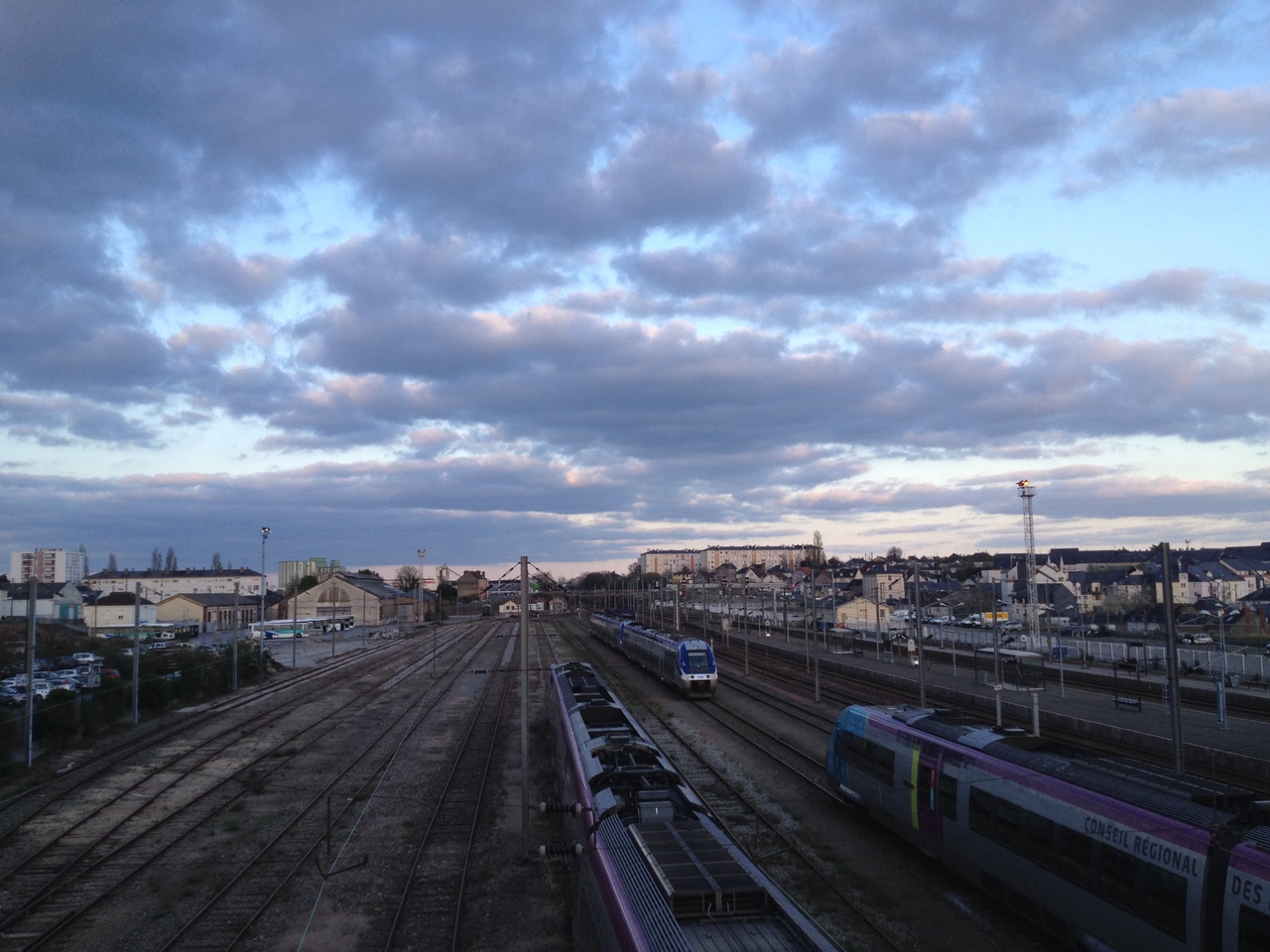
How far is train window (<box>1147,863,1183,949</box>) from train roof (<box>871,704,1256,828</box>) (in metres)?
0.76

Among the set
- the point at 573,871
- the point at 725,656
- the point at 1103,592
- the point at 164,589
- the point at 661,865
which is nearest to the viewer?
the point at 661,865

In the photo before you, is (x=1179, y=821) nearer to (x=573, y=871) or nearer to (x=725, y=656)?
(x=573, y=871)

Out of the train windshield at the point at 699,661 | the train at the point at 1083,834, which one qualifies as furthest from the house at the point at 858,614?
the train at the point at 1083,834

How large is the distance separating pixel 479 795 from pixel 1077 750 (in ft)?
52.8

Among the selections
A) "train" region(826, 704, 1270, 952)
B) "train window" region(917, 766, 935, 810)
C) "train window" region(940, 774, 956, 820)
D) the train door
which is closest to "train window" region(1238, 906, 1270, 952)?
"train" region(826, 704, 1270, 952)

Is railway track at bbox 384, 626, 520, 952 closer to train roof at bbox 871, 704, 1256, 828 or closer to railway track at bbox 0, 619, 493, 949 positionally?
railway track at bbox 0, 619, 493, 949

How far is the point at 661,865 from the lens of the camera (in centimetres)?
961

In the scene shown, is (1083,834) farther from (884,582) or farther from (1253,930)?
(884,582)

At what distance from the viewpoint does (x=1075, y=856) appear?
38.3 feet

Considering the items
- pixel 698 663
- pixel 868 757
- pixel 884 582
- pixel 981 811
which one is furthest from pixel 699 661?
pixel 884 582

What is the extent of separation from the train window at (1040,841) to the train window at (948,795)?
2186mm

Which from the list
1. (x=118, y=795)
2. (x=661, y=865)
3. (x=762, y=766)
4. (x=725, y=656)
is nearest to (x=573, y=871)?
(x=661, y=865)

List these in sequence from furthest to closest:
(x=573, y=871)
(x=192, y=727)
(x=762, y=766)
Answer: (x=192, y=727) < (x=762, y=766) < (x=573, y=871)

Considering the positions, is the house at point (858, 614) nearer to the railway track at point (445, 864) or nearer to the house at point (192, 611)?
the railway track at point (445, 864)
